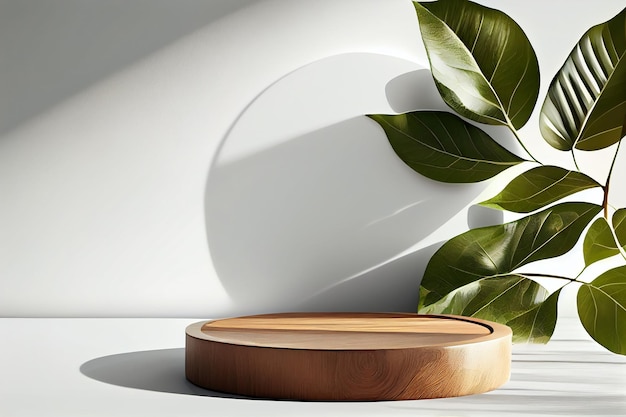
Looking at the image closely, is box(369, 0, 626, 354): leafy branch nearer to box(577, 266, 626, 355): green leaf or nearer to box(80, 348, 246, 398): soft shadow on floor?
box(577, 266, 626, 355): green leaf

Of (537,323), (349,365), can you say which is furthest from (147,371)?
(537,323)

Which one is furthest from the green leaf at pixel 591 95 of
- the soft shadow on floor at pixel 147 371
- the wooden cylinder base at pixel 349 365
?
the soft shadow on floor at pixel 147 371

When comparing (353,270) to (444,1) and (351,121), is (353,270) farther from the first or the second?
(444,1)

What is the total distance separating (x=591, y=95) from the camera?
1.18 metres

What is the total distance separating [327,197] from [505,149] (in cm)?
32

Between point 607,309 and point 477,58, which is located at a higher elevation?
point 477,58

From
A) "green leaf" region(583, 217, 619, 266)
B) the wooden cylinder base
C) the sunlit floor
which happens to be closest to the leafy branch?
"green leaf" region(583, 217, 619, 266)

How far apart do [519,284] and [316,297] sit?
35 cm

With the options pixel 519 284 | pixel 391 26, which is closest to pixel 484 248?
pixel 519 284

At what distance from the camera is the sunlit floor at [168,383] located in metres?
0.65

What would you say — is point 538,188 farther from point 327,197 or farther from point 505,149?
point 327,197

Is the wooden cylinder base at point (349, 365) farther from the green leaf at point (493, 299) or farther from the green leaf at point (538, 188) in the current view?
the green leaf at point (538, 188)

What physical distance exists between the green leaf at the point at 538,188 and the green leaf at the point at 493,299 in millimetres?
133

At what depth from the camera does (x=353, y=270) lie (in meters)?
1.28
